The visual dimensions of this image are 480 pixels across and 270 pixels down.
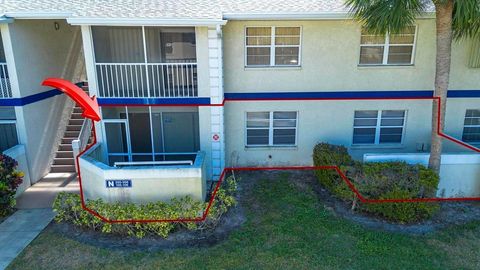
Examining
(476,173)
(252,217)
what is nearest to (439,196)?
(476,173)

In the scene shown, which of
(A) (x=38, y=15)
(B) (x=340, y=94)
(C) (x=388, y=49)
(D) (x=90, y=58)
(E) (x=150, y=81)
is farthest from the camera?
(B) (x=340, y=94)

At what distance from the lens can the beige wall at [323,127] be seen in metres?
11.8

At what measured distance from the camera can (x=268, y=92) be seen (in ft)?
38.3

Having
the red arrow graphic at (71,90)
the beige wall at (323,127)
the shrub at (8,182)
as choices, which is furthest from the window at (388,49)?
the shrub at (8,182)

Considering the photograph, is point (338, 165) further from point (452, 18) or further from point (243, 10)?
point (243, 10)

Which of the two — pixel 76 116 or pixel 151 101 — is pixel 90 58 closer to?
pixel 151 101

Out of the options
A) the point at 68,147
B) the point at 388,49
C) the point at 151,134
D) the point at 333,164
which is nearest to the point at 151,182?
the point at 151,134

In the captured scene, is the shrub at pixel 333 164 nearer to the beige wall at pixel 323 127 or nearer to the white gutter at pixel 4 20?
the beige wall at pixel 323 127

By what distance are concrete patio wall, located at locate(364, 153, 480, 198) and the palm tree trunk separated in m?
0.51

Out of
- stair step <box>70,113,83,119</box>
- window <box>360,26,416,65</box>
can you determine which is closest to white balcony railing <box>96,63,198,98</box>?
stair step <box>70,113,83,119</box>

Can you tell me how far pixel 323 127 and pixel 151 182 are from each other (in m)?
6.39

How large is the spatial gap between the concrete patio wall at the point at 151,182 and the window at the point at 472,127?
9.85m

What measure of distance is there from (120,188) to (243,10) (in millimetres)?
6455

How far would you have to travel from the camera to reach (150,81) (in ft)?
36.8
